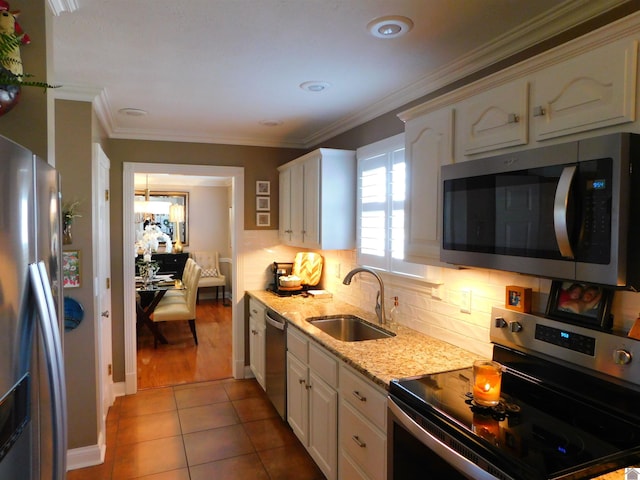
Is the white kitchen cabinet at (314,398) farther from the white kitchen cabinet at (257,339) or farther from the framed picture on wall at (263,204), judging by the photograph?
the framed picture on wall at (263,204)

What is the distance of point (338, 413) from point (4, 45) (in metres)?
2.07

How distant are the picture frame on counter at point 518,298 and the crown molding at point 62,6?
2097 millimetres

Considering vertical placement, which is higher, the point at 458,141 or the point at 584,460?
the point at 458,141

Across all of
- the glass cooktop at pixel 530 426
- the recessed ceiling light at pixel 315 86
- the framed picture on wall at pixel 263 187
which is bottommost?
the glass cooktop at pixel 530 426

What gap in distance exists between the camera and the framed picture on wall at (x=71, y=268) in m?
2.74

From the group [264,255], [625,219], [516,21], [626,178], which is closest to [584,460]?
[625,219]

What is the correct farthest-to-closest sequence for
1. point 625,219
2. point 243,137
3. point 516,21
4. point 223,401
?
point 243,137
point 223,401
point 516,21
point 625,219

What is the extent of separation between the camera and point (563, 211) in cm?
123

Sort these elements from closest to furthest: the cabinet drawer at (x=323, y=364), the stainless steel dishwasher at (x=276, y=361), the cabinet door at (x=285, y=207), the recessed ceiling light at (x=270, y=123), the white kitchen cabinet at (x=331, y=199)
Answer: the cabinet drawer at (x=323, y=364)
the stainless steel dishwasher at (x=276, y=361)
the white kitchen cabinet at (x=331, y=199)
the recessed ceiling light at (x=270, y=123)
the cabinet door at (x=285, y=207)

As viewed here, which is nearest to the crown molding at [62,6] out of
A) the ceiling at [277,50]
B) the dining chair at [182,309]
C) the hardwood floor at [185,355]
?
the ceiling at [277,50]

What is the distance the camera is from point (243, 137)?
4.13 m

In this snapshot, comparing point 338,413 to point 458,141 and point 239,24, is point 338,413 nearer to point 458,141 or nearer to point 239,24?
point 458,141

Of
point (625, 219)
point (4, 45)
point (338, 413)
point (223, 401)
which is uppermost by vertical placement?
point (4, 45)

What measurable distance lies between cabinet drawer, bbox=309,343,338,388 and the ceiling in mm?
1579
